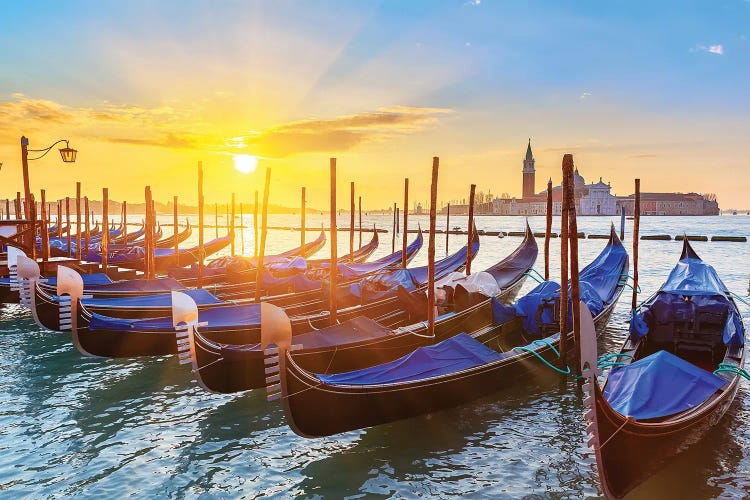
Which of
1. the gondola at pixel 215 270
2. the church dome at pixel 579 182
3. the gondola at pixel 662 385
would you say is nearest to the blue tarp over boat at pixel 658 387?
the gondola at pixel 662 385

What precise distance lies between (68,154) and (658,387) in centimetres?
1173

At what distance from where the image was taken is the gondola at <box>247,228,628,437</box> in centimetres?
506

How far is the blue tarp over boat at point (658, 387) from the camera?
4.80 m

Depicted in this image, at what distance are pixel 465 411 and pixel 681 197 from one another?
12537cm

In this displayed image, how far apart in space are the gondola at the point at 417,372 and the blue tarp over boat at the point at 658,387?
1.49m

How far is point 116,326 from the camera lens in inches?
301

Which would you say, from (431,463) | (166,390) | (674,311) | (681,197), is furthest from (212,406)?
(681,197)

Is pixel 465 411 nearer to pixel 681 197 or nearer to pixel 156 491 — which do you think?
pixel 156 491

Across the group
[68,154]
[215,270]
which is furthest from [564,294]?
[68,154]

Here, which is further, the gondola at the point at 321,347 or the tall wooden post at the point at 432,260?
the tall wooden post at the point at 432,260

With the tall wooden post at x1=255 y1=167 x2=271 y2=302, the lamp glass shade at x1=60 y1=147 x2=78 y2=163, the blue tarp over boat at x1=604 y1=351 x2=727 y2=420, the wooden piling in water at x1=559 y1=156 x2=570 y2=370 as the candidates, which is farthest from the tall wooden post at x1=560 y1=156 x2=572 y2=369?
the lamp glass shade at x1=60 y1=147 x2=78 y2=163

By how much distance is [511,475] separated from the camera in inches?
203

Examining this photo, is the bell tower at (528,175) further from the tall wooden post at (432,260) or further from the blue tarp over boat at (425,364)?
the blue tarp over boat at (425,364)

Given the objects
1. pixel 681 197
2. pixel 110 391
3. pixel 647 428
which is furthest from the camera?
pixel 681 197
